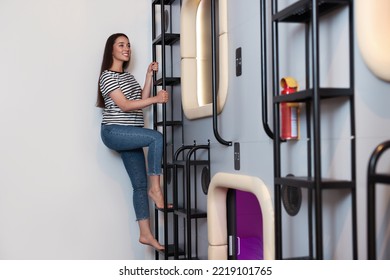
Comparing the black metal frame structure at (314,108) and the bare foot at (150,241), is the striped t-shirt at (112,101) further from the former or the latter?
the black metal frame structure at (314,108)

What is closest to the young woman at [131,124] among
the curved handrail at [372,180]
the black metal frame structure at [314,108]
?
the black metal frame structure at [314,108]

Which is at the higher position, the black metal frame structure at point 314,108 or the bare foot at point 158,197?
the black metal frame structure at point 314,108

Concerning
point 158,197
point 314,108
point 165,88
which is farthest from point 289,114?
point 158,197

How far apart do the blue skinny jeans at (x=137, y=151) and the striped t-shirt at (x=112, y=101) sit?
2.0 inches

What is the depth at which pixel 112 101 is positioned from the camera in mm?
4047

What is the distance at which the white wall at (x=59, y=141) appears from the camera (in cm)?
422

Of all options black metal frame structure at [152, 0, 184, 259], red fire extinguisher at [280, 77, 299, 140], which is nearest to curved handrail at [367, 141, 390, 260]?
red fire extinguisher at [280, 77, 299, 140]

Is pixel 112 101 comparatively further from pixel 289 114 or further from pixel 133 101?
pixel 289 114

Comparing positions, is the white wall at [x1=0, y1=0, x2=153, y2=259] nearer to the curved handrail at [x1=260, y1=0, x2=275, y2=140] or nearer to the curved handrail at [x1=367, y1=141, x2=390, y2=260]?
the curved handrail at [x1=260, y1=0, x2=275, y2=140]

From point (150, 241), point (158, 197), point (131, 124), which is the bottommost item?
point (150, 241)

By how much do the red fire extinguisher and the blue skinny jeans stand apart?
1739 mm

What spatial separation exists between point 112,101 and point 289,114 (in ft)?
6.71

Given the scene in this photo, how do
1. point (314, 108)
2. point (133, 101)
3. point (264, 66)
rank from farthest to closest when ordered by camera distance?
point (133, 101)
point (264, 66)
point (314, 108)
